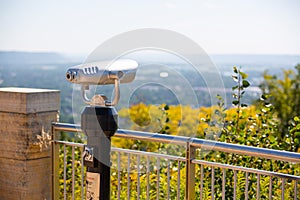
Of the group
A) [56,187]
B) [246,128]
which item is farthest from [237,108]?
[56,187]

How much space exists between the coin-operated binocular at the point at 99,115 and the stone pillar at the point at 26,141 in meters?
1.00

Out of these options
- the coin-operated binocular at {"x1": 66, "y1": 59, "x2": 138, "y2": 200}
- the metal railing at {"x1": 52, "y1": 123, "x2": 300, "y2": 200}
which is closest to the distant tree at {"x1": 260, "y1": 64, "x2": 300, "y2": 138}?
the metal railing at {"x1": 52, "y1": 123, "x2": 300, "y2": 200}

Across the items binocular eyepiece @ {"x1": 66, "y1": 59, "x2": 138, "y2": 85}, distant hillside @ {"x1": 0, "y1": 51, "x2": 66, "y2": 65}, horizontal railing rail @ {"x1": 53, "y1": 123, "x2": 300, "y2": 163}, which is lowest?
horizontal railing rail @ {"x1": 53, "y1": 123, "x2": 300, "y2": 163}

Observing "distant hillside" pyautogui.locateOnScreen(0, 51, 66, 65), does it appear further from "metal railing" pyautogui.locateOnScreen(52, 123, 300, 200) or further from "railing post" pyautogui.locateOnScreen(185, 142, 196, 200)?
"railing post" pyautogui.locateOnScreen(185, 142, 196, 200)

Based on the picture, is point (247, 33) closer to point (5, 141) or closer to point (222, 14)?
point (222, 14)

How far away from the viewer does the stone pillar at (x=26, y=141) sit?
4.05 metres

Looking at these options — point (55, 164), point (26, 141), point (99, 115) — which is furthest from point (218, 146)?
point (26, 141)

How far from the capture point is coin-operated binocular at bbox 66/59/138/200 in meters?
3.03

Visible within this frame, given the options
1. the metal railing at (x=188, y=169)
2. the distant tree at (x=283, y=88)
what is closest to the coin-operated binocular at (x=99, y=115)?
the metal railing at (x=188, y=169)

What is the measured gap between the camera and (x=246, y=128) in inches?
182

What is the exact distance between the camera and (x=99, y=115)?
3.08m

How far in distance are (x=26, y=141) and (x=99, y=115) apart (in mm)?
1174

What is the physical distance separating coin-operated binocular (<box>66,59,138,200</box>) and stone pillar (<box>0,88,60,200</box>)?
1.00m

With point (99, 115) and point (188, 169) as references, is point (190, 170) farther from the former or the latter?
point (99, 115)
